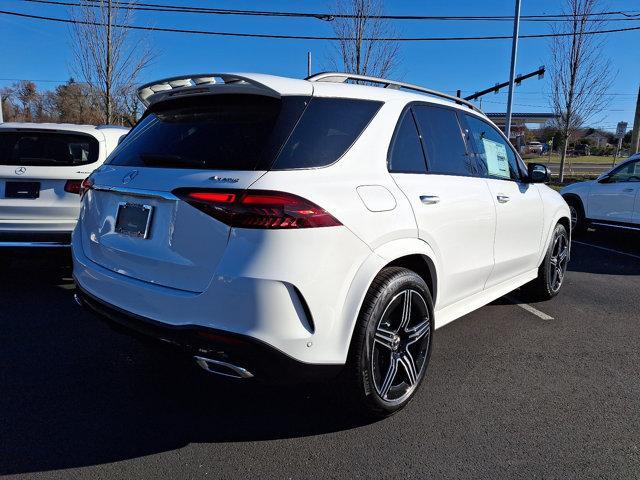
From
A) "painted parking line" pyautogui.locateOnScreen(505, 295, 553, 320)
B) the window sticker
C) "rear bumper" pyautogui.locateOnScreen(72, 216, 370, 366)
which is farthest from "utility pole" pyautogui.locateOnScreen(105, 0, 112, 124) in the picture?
"rear bumper" pyautogui.locateOnScreen(72, 216, 370, 366)

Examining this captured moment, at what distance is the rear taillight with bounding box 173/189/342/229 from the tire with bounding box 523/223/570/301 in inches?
140

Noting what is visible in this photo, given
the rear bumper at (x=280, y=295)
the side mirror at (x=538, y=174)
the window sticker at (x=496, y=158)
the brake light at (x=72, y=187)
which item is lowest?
the rear bumper at (x=280, y=295)

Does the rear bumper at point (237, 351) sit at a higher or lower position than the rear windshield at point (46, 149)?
lower

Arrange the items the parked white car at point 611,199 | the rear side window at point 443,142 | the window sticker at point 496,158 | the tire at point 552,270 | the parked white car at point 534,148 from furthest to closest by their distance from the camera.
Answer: the parked white car at point 534,148, the parked white car at point 611,199, the tire at point 552,270, the window sticker at point 496,158, the rear side window at point 443,142

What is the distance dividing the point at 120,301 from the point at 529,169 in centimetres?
370

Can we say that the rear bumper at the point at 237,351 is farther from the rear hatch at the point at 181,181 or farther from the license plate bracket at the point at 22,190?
the license plate bracket at the point at 22,190

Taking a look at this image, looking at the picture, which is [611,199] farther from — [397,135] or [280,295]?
[280,295]

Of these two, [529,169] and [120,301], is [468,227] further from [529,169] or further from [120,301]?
[120,301]

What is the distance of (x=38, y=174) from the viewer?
4789 mm

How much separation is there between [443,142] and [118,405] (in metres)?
2.67

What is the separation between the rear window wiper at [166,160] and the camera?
2.50 metres

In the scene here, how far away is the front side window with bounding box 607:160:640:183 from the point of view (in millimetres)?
8836

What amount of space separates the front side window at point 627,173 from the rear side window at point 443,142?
6709mm

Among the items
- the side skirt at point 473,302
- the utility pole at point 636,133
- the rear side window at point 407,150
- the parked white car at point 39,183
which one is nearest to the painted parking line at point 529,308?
the side skirt at point 473,302
